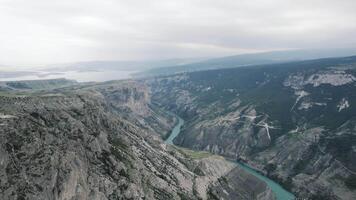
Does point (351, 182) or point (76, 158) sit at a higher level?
point (76, 158)

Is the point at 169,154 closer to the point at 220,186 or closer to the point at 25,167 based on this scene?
the point at 220,186

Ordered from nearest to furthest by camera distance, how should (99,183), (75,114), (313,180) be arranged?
(99,183)
(75,114)
(313,180)

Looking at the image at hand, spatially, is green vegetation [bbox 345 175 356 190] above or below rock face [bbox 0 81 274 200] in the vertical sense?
below

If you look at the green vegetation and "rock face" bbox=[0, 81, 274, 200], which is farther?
the green vegetation

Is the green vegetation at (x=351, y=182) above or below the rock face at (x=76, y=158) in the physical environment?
below

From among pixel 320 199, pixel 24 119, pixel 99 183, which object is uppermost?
pixel 24 119

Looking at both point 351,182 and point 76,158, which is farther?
point 351,182

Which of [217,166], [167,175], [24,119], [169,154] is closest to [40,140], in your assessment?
[24,119]

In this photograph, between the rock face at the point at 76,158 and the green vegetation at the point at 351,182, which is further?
the green vegetation at the point at 351,182
